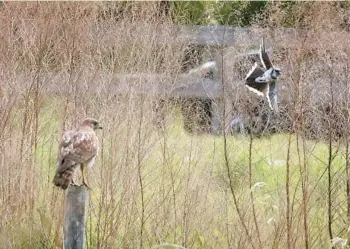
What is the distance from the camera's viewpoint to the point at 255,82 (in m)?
6.51

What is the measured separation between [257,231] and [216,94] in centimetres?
221

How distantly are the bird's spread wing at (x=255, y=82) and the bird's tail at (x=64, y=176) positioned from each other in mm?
1762

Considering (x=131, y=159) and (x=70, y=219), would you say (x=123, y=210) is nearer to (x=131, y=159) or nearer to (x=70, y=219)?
(x=131, y=159)

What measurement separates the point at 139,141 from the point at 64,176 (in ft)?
3.19

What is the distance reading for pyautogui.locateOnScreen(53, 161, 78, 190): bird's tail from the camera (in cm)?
504

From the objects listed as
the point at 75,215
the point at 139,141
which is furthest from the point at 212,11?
the point at 75,215

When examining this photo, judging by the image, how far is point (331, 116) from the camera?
19.7 ft

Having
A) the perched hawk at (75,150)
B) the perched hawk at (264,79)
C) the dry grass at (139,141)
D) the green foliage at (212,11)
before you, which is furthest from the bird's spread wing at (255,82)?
the green foliage at (212,11)

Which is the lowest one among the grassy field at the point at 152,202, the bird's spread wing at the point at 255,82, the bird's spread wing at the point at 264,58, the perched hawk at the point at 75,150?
the grassy field at the point at 152,202

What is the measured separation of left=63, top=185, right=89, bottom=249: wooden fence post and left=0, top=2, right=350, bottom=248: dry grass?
133 cm

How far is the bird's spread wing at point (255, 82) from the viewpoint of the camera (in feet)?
21.2

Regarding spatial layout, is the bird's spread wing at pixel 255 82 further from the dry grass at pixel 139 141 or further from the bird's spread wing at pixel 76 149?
the bird's spread wing at pixel 76 149

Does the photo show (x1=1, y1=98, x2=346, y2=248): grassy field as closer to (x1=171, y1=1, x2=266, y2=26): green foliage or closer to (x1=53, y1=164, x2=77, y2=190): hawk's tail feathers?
(x1=53, y1=164, x2=77, y2=190): hawk's tail feathers

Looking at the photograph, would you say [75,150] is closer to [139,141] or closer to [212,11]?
[139,141]
